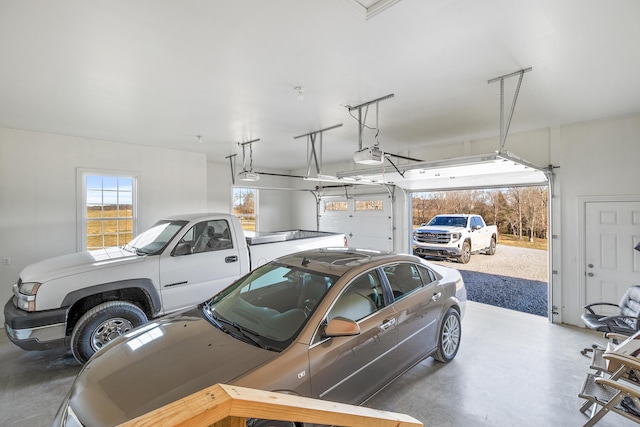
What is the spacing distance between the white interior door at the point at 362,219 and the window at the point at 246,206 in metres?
2.17

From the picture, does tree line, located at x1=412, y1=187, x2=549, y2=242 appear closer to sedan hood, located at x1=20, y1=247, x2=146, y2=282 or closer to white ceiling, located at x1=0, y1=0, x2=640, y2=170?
white ceiling, located at x1=0, y1=0, x2=640, y2=170

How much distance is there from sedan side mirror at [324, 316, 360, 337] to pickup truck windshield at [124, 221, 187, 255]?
9.14 feet

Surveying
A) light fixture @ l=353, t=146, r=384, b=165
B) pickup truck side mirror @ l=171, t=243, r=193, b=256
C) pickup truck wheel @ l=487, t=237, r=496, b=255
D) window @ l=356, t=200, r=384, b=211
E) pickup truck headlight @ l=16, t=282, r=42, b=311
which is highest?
light fixture @ l=353, t=146, r=384, b=165

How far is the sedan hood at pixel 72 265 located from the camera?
3105 mm

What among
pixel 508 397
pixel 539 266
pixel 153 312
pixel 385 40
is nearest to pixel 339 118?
pixel 385 40

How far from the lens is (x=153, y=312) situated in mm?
3562

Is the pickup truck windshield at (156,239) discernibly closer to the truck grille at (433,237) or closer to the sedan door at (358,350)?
the sedan door at (358,350)

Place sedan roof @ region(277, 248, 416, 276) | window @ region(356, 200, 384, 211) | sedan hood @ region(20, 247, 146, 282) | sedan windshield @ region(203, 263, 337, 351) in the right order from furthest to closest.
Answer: window @ region(356, 200, 384, 211)
sedan hood @ region(20, 247, 146, 282)
sedan roof @ region(277, 248, 416, 276)
sedan windshield @ region(203, 263, 337, 351)

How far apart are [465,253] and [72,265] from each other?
9013 millimetres

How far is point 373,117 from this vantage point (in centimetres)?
430

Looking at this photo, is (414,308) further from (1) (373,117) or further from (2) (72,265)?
(2) (72,265)

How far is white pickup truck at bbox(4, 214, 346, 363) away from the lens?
3002mm

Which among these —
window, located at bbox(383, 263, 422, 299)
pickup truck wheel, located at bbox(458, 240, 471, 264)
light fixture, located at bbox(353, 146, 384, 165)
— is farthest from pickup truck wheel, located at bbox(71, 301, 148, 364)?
pickup truck wheel, located at bbox(458, 240, 471, 264)

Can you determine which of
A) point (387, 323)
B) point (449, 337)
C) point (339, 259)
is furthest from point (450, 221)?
point (387, 323)
